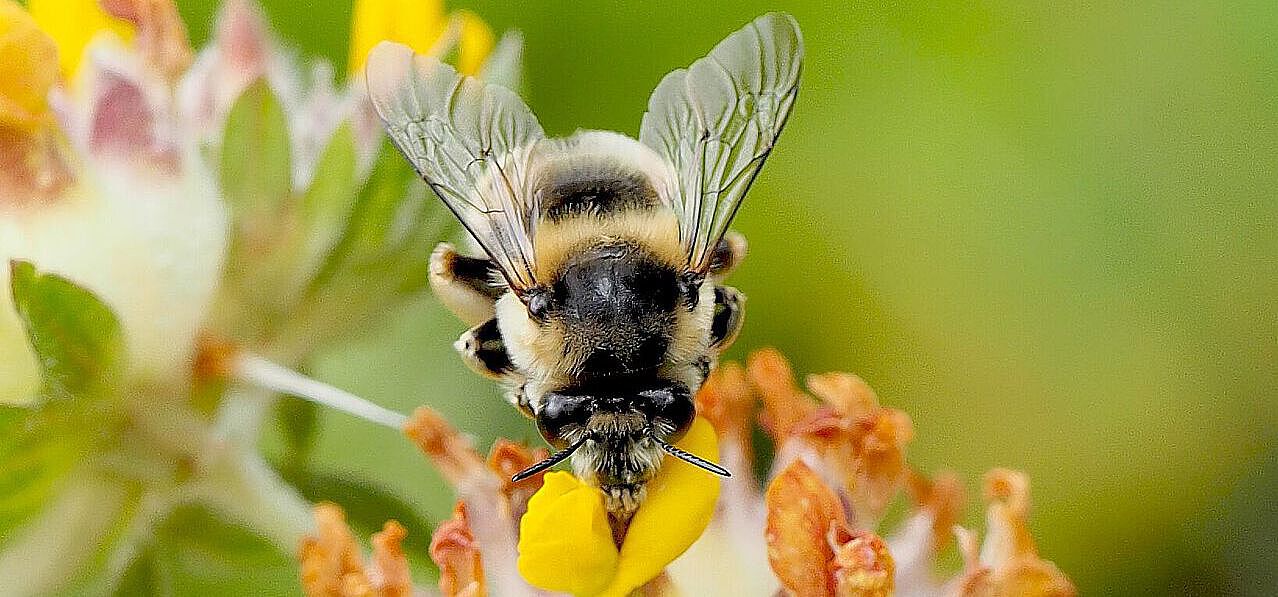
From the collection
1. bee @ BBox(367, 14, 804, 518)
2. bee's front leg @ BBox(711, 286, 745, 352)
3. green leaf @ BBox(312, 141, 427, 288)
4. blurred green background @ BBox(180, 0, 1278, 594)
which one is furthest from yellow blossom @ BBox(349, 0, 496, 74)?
blurred green background @ BBox(180, 0, 1278, 594)

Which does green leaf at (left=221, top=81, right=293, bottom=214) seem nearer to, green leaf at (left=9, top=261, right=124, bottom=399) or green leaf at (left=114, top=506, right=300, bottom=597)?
green leaf at (left=9, top=261, right=124, bottom=399)

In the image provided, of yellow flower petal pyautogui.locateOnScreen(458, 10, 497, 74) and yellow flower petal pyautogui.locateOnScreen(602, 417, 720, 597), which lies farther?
yellow flower petal pyautogui.locateOnScreen(458, 10, 497, 74)

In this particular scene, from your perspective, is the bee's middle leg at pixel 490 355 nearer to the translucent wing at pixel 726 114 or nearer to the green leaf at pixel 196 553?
the translucent wing at pixel 726 114

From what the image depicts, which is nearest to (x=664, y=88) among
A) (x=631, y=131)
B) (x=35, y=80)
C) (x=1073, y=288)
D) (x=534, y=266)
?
(x=534, y=266)

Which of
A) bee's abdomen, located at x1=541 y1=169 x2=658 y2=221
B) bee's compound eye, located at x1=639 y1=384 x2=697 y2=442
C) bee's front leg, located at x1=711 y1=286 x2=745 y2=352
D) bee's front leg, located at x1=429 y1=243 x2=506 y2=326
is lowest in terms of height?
bee's compound eye, located at x1=639 y1=384 x2=697 y2=442

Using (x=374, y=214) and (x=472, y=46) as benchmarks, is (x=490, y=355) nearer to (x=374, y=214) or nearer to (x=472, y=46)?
(x=374, y=214)

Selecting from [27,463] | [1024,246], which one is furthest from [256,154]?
[1024,246]

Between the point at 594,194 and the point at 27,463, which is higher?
the point at 594,194
